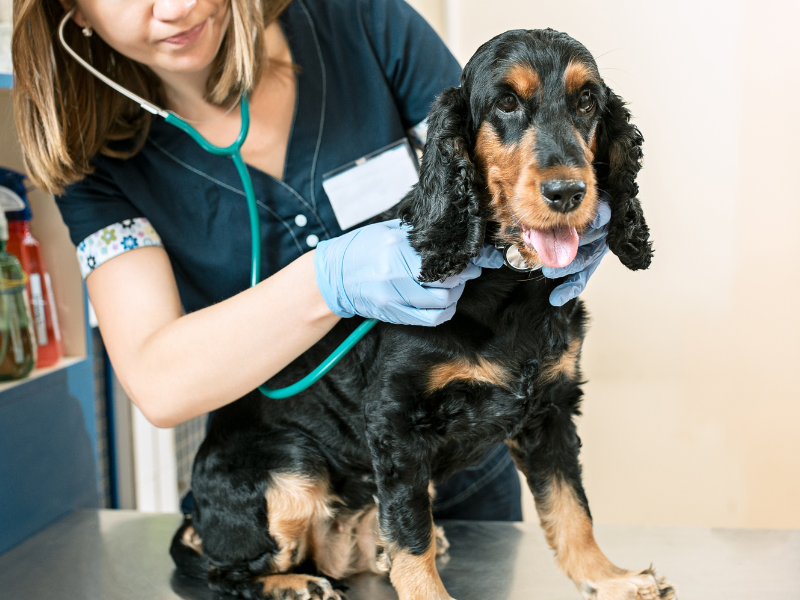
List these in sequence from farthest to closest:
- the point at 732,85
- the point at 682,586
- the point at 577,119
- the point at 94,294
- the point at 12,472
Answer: the point at 732,85 → the point at 12,472 → the point at 94,294 → the point at 682,586 → the point at 577,119

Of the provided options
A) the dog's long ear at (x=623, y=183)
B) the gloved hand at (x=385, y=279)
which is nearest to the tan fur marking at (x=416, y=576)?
the gloved hand at (x=385, y=279)

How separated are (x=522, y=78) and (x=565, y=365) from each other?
A: 53 cm

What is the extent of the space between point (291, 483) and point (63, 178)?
0.83m

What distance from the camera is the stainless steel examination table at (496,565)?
4.71 ft

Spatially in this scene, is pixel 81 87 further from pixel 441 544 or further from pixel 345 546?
pixel 441 544

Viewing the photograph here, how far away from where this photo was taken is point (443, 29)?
3301mm

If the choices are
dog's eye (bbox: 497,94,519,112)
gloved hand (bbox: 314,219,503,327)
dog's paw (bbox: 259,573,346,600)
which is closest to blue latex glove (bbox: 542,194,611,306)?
gloved hand (bbox: 314,219,503,327)

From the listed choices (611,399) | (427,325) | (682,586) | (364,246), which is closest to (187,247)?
(364,246)

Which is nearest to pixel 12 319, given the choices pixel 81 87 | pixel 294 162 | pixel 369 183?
pixel 81 87

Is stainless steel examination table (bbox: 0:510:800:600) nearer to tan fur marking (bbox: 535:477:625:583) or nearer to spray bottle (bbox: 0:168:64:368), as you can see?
tan fur marking (bbox: 535:477:625:583)

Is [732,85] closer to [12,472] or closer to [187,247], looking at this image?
[187,247]

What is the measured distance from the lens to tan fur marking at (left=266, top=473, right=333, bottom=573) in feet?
4.69

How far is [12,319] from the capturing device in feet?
5.79

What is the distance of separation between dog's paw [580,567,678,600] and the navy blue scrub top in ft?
3.21
